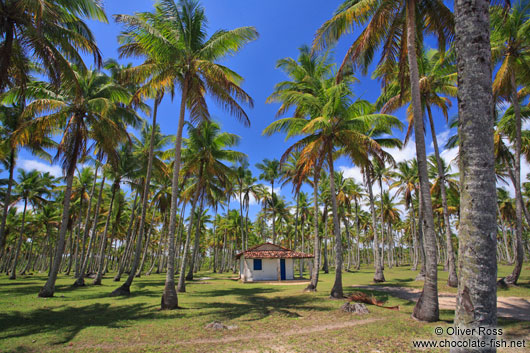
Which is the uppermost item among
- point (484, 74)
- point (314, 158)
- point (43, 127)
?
point (43, 127)

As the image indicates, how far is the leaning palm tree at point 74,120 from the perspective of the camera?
13.4 m

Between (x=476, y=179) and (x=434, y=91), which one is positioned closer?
(x=476, y=179)

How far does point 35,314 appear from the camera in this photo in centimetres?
1003

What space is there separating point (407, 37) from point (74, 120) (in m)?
16.4

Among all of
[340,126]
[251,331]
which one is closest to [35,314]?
[251,331]

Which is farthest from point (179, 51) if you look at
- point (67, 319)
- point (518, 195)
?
point (518, 195)

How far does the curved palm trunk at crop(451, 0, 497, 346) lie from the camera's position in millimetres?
2961

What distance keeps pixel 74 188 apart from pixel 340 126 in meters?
27.4

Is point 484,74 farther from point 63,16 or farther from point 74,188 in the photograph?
point 74,188

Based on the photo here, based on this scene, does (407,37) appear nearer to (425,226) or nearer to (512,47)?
(425,226)

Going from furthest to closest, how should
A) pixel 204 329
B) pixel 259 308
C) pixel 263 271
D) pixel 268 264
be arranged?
1. pixel 268 264
2. pixel 263 271
3. pixel 259 308
4. pixel 204 329

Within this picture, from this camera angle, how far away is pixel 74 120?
14672 mm

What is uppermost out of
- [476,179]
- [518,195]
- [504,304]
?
[518,195]

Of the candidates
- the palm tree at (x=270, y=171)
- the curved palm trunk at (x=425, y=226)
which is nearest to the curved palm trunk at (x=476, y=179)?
the curved palm trunk at (x=425, y=226)
